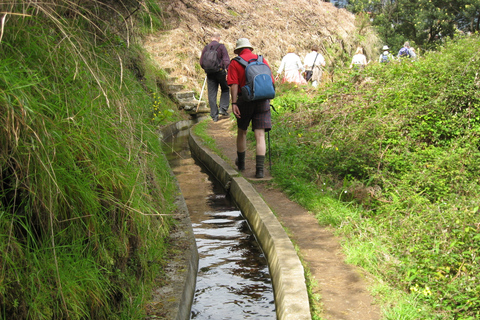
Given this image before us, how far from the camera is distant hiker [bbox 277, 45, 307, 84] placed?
1491cm

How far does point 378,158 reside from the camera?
7.03 meters

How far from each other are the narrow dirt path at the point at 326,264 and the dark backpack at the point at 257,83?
1.38 metres

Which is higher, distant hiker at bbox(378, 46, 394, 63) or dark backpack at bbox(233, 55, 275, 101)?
distant hiker at bbox(378, 46, 394, 63)

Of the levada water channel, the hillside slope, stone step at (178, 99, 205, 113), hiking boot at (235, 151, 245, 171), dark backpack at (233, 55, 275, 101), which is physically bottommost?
the levada water channel

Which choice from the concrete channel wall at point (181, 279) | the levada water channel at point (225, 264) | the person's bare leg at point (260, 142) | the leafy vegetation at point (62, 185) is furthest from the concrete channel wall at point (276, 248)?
the leafy vegetation at point (62, 185)

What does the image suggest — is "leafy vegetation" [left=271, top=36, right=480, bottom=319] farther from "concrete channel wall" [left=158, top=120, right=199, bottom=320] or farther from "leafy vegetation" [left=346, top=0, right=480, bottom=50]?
"leafy vegetation" [left=346, top=0, right=480, bottom=50]

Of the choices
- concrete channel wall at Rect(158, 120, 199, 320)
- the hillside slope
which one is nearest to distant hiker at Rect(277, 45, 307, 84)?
the hillside slope

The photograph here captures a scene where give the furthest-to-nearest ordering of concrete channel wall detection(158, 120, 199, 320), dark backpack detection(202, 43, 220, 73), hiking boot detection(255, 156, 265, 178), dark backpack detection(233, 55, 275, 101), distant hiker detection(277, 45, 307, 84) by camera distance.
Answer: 1. distant hiker detection(277, 45, 307, 84)
2. dark backpack detection(202, 43, 220, 73)
3. hiking boot detection(255, 156, 265, 178)
4. dark backpack detection(233, 55, 275, 101)
5. concrete channel wall detection(158, 120, 199, 320)

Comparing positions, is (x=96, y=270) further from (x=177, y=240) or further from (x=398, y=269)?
(x=398, y=269)

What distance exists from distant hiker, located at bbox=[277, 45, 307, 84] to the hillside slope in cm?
460

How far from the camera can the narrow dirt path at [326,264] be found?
12.9ft

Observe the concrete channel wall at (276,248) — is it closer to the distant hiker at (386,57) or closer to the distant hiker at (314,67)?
the distant hiker at (386,57)

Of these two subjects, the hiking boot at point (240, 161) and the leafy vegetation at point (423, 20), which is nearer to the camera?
the hiking boot at point (240, 161)

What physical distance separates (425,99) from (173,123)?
8097 mm
